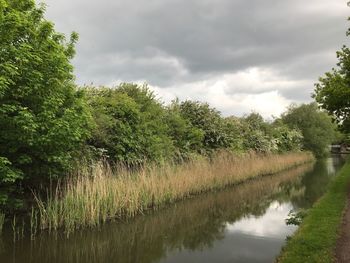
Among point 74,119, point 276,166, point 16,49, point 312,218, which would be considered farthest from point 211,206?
point 276,166

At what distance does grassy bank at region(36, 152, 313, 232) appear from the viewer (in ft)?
34.1

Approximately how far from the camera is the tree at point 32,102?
8789 mm

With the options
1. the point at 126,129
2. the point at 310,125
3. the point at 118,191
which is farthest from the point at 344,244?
the point at 310,125

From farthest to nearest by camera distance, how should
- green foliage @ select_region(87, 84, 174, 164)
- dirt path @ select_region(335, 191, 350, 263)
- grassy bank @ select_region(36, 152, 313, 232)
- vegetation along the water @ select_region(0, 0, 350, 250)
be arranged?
1. green foliage @ select_region(87, 84, 174, 164)
2. grassy bank @ select_region(36, 152, 313, 232)
3. vegetation along the water @ select_region(0, 0, 350, 250)
4. dirt path @ select_region(335, 191, 350, 263)

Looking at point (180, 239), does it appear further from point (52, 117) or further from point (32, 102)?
point (32, 102)

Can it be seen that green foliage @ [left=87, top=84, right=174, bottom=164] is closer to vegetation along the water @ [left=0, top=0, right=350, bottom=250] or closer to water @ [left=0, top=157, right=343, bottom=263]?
vegetation along the water @ [left=0, top=0, right=350, bottom=250]

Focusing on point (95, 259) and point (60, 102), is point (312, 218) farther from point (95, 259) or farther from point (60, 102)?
point (60, 102)

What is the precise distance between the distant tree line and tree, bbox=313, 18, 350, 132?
7155 millimetres

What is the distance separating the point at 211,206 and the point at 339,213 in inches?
228

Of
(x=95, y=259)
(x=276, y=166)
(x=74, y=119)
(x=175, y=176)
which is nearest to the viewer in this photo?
(x=95, y=259)

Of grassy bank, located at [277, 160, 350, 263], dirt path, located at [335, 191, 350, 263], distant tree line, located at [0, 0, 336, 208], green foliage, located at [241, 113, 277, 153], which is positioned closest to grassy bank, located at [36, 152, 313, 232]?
distant tree line, located at [0, 0, 336, 208]

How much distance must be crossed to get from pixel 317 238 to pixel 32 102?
7752 mm

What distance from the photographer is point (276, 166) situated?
98.8ft

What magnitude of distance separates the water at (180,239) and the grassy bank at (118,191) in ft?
1.39
